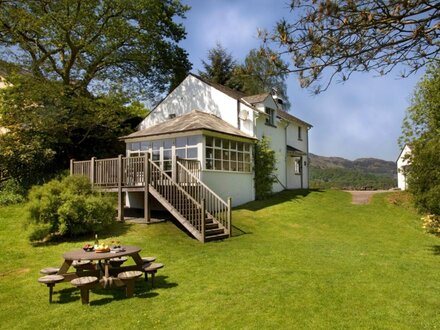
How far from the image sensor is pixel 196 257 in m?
11.1

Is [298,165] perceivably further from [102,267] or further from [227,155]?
[102,267]

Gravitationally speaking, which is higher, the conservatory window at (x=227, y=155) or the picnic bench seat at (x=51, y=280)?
the conservatory window at (x=227, y=155)

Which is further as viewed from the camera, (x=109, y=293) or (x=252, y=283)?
(x=252, y=283)

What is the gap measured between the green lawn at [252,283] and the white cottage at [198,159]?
4.37 feet

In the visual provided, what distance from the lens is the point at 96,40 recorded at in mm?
25688

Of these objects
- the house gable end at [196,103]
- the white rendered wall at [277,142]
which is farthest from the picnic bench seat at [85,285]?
the white rendered wall at [277,142]

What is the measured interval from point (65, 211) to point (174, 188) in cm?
413

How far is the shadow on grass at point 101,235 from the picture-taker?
1298 cm

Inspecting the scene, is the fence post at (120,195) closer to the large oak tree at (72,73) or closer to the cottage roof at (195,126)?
the cottage roof at (195,126)

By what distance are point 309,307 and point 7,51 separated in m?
24.5

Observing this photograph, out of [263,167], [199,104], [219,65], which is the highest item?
[219,65]

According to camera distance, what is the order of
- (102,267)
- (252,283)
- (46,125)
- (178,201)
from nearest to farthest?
(252,283) → (102,267) → (178,201) → (46,125)

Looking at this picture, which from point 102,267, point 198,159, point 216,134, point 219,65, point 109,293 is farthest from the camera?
point 219,65

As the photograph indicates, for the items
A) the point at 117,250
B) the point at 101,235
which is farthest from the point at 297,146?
the point at 117,250
